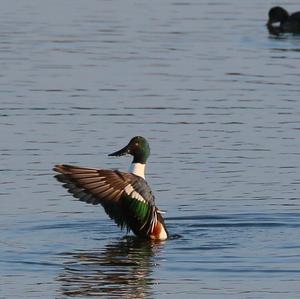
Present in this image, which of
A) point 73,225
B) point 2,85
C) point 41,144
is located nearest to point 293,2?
point 2,85

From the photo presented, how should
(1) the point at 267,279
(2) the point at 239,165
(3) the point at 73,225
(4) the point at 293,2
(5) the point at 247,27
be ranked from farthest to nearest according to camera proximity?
(4) the point at 293,2
(5) the point at 247,27
(2) the point at 239,165
(3) the point at 73,225
(1) the point at 267,279

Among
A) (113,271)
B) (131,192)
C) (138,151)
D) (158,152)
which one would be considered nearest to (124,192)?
(131,192)

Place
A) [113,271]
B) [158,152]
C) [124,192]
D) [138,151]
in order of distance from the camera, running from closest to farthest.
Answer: [113,271] < [124,192] < [138,151] < [158,152]

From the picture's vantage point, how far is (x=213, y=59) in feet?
78.2

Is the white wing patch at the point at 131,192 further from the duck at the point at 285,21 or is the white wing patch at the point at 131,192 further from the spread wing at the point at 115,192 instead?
the duck at the point at 285,21

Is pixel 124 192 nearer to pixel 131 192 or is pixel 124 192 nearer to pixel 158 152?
pixel 131 192

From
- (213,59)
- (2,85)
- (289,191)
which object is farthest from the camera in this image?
(213,59)

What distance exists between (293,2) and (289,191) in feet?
85.7

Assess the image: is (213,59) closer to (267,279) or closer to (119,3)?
(119,3)

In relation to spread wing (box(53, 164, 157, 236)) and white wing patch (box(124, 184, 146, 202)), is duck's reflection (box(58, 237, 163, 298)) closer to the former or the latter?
spread wing (box(53, 164, 157, 236))

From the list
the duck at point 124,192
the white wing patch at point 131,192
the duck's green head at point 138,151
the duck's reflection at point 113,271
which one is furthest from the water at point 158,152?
the duck's green head at point 138,151

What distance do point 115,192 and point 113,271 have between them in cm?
102

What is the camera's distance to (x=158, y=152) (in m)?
16.3

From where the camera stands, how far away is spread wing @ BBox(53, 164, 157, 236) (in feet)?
40.7
